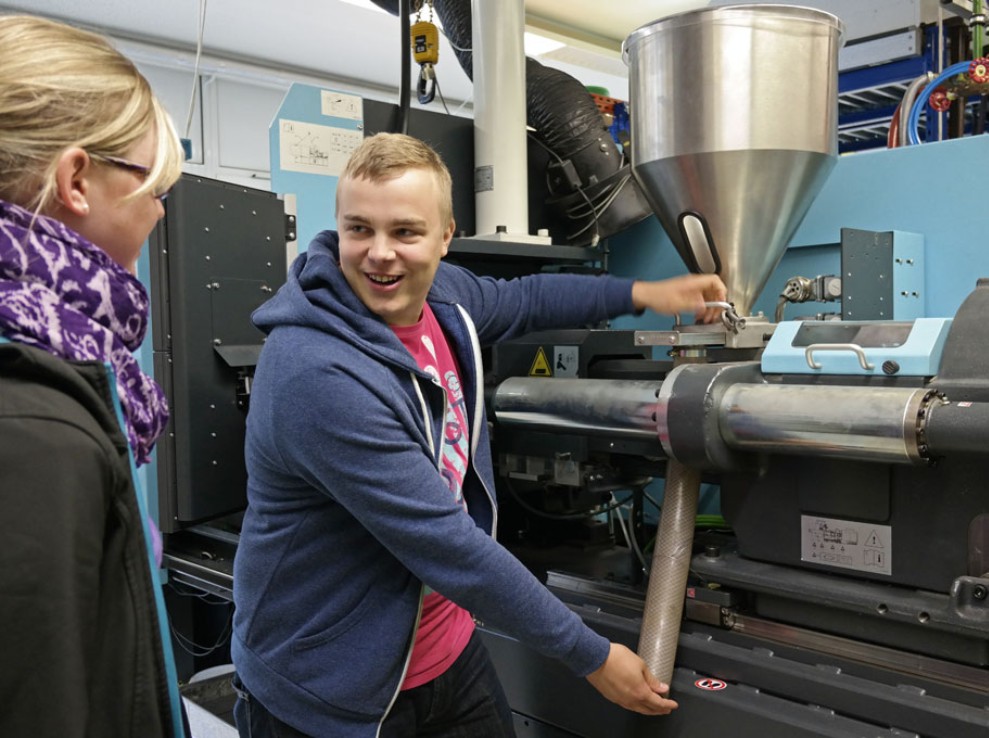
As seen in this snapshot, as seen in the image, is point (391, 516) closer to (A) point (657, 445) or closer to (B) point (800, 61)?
(A) point (657, 445)

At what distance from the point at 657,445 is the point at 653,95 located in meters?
0.61

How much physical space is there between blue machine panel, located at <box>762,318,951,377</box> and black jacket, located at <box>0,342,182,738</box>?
88cm

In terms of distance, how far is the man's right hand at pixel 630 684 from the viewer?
111 cm

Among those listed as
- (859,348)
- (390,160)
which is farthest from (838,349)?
(390,160)

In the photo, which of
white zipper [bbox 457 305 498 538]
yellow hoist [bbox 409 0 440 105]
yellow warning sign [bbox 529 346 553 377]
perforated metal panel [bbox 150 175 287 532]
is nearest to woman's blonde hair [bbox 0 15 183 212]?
white zipper [bbox 457 305 498 538]

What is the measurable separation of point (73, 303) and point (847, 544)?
98 centimetres

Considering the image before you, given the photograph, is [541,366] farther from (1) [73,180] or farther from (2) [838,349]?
(1) [73,180]

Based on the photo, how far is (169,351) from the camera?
5.97ft

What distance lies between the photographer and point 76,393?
21.7 inches

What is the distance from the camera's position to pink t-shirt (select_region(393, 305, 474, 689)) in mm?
1140

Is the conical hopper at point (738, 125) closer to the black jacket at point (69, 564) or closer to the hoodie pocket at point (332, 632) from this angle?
the hoodie pocket at point (332, 632)

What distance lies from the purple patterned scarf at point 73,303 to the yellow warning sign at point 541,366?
1.04m

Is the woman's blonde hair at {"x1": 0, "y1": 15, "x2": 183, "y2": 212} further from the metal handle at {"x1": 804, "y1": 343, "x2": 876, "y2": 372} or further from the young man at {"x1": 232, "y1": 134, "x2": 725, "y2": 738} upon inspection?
the metal handle at {"x1": 804, "y1": 343, "x2": 876, "y2": 372}

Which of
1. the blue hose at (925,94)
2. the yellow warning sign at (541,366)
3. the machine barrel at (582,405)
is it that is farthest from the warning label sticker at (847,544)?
the blue hose at (925,94)
